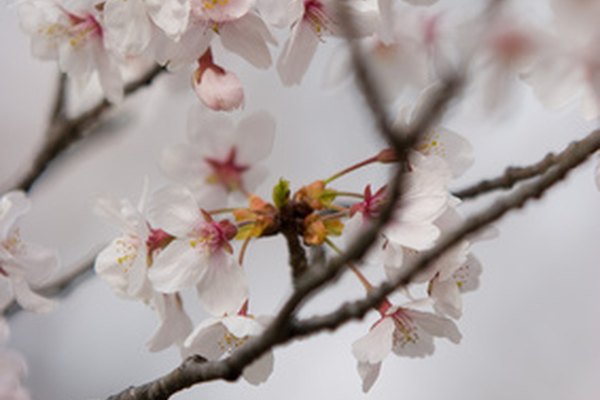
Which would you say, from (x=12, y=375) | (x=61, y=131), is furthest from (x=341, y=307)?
(x=61, y=131)

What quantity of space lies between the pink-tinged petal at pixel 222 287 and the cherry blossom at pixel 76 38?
0.25m

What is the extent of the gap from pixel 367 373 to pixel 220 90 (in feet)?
0.97

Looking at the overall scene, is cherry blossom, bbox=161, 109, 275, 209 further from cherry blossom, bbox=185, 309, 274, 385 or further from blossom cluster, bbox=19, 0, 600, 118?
cherry blossom, bbox=185, 309, 274, 385

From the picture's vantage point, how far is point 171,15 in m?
0.95

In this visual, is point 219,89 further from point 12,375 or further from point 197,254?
point 12,375

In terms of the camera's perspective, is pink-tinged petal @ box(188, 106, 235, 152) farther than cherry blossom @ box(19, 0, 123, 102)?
Yes

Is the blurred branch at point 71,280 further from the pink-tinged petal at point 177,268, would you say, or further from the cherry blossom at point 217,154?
the pink-tinged petal at point 177,268

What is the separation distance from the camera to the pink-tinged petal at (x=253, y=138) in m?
1.25

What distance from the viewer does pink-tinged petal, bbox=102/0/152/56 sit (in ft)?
3.23

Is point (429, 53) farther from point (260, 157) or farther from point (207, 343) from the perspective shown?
point (207, 343)

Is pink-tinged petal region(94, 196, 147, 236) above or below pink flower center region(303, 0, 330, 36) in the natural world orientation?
below

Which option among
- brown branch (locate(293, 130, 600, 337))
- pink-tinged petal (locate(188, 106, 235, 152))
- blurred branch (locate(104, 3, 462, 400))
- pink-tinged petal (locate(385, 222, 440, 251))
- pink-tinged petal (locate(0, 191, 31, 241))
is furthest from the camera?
pink-tinged petal (locate(188, 106, 235, 152))

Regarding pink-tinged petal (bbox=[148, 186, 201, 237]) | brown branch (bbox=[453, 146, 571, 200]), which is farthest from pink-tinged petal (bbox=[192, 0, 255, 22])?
brown branch (bbox=[453, 146, 571, 200])

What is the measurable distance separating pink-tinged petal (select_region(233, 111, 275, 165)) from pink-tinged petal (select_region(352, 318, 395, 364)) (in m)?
0.37
